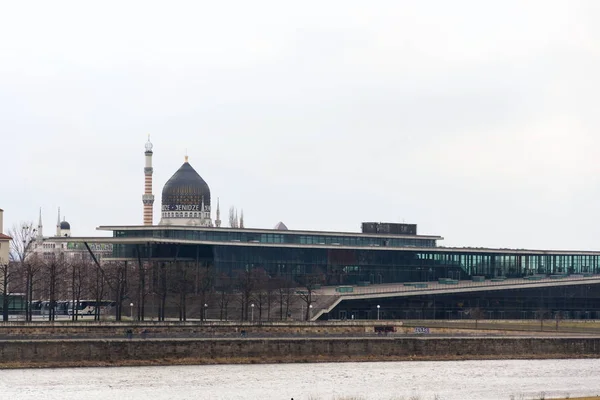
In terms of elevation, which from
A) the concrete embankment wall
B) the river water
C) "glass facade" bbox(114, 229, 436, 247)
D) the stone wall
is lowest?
the river water

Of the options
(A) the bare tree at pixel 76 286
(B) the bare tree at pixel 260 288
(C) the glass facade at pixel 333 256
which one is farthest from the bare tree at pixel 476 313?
(A) the bare tree at pixel 76 286

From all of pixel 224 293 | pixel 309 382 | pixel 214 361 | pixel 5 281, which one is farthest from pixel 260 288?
pixel 309 382

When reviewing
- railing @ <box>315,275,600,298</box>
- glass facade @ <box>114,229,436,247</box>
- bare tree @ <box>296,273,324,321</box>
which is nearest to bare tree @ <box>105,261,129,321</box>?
glass facade @ <box>114,229,436,247</box>

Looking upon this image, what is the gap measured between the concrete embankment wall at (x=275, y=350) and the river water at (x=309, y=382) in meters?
1.75

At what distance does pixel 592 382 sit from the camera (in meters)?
89.6

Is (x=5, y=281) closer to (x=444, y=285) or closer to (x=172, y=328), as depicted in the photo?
(x=172, y=328)

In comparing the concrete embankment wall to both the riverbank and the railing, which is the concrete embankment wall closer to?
the riverbank

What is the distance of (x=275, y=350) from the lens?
9931 centimetres

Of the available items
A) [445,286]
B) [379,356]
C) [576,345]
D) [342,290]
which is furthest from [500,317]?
[379,356]

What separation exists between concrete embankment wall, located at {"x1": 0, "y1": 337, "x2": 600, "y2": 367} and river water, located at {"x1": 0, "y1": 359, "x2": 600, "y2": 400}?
1.75 meters

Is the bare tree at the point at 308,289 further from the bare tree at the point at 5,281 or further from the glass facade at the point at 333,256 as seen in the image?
the bare tree at the point at 5,281

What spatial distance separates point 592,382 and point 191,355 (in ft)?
93.0

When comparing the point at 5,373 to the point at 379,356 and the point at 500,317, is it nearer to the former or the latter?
the point at 379,356

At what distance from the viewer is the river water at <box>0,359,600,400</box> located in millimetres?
78062
